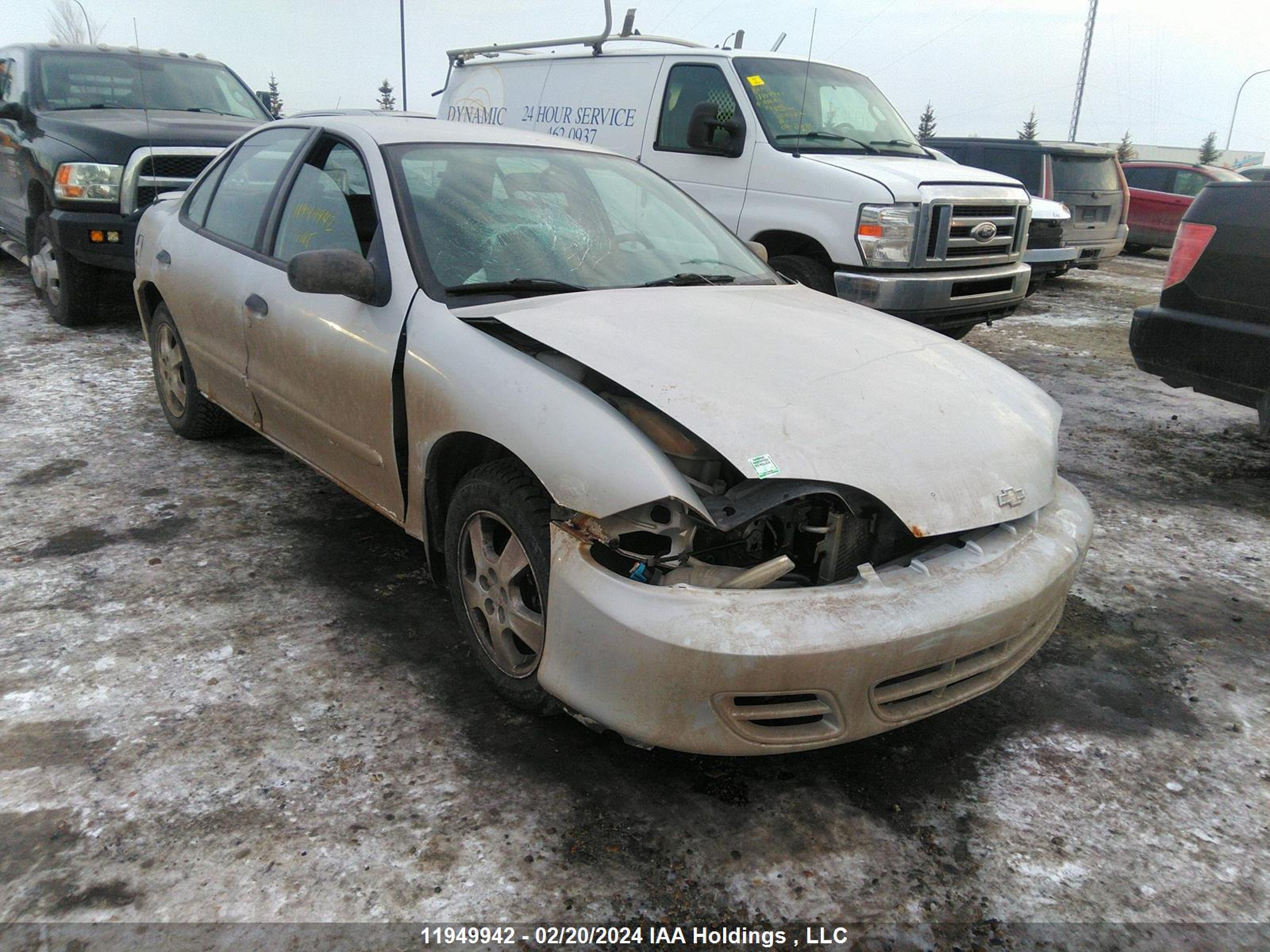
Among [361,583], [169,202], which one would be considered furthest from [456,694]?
[169,202]

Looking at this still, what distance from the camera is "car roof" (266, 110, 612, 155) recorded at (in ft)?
11.6

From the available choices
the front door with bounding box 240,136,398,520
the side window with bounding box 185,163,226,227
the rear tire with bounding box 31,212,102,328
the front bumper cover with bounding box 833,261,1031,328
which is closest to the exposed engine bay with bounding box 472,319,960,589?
the front door with bounding box 240,136,398,520

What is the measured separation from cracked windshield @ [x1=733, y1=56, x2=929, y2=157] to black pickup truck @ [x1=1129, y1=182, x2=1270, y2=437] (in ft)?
8.52

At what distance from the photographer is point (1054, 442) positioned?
2973mm

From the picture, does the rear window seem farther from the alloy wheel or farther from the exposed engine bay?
the alloy wheel

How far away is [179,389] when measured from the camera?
4797 mm

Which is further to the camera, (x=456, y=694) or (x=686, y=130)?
(x=686, y=130)

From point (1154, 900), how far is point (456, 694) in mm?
1877

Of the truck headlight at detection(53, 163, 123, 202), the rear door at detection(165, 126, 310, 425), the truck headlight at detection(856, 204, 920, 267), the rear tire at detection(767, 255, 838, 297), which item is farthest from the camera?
the truck headlight at detection(53, 163, 123, 202)

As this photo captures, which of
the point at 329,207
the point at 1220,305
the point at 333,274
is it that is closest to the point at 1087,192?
the point at 1220,305

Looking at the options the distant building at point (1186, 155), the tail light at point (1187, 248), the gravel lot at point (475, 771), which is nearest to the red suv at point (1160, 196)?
the tail light at point (1187, 248)

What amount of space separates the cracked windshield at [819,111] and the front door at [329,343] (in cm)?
384

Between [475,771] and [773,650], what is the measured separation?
36.1 inches

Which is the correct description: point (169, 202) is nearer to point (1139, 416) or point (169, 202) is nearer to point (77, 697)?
point (77, 697)
